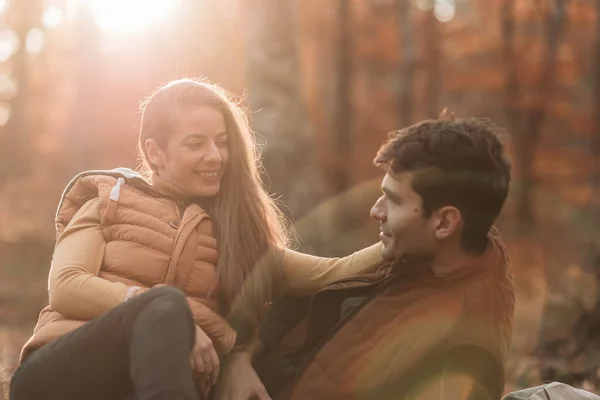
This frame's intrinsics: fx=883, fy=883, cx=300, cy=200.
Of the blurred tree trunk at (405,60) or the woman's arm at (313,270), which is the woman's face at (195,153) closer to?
the woman's arm at (313,270)

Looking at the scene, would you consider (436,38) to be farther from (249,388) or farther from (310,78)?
(249,388)

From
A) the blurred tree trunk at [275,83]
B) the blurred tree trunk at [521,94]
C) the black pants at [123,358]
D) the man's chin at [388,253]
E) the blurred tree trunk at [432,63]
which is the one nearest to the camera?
the black pants at [123,358]

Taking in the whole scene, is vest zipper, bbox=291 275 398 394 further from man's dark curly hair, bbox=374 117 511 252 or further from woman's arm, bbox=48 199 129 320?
woman's arm, bbox=48 199 129 320

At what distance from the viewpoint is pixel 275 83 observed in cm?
805

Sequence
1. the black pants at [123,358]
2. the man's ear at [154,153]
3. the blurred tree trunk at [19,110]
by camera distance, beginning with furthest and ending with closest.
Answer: the blurred tree trunk at [19,110] < the man's ear at [154,153] < the black pants at [123,358]

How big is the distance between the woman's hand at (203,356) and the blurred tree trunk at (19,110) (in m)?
20.8

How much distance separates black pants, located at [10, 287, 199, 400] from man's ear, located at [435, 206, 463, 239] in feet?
2.87

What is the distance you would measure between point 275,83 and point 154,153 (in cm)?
480

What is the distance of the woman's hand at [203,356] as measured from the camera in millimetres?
2895

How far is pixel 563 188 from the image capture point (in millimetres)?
17578

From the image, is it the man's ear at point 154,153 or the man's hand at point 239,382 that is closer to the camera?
the man's hand at point 239,382

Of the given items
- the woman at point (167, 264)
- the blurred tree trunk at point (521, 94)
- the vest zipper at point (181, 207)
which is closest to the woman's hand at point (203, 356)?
the woman at point (167, 264)

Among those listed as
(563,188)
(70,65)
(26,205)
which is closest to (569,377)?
(563,188)

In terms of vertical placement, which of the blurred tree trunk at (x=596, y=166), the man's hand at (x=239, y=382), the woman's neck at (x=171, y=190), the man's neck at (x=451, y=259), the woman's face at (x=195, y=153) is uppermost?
the woman's face at (x=195, y=153)
